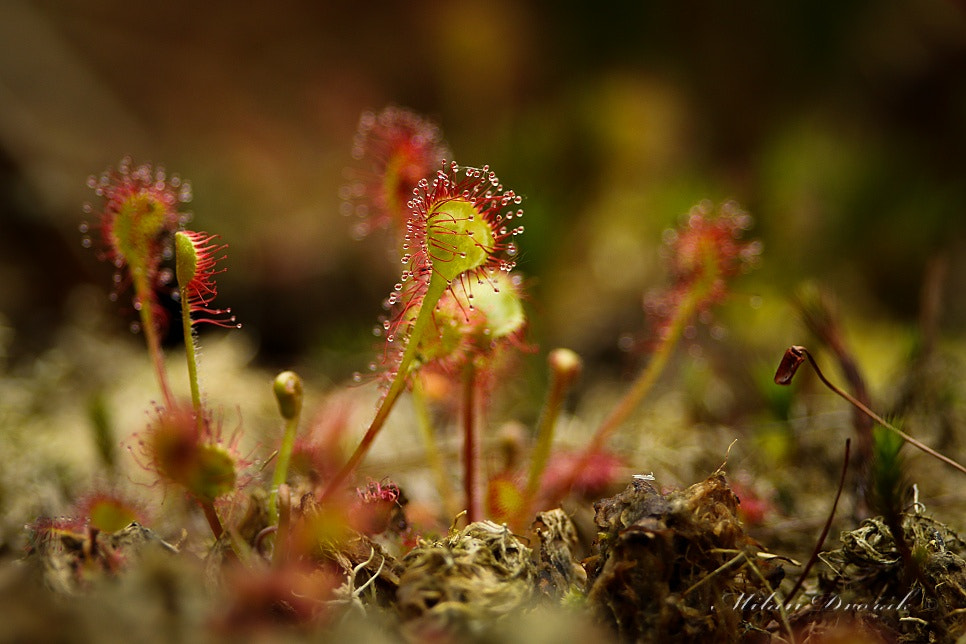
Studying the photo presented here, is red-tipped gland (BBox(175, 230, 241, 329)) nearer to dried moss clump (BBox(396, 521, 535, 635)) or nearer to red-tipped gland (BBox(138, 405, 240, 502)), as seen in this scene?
red-tipped gland (BBox(138, 405, 240, 502))

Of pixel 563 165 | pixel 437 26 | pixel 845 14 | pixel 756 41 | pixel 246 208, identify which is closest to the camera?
pixel 563 165

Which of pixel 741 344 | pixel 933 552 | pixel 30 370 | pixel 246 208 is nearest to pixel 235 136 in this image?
pixel 246 208

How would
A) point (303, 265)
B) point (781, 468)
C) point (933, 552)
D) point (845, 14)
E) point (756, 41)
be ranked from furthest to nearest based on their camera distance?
point (756, 41), point (845, 14), point (303, 265), point (781, 468), point (933, 552)

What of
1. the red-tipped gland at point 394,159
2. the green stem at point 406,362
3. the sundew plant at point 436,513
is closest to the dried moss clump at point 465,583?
the sundew plant at point 436,513

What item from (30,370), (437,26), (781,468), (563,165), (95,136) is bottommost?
(781,468)

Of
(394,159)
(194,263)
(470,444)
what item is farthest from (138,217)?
(470,444)

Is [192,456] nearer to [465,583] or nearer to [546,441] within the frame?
[465,583]

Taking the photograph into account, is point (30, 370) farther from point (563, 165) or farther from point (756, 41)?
point (756, 41)

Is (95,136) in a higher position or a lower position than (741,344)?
higher
